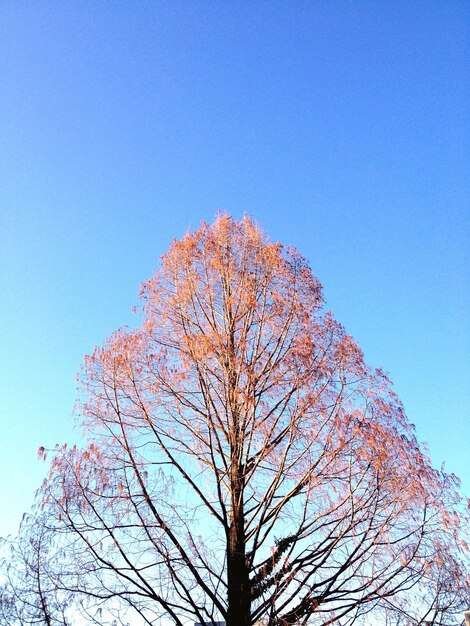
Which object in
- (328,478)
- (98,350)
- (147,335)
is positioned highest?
(147,335)

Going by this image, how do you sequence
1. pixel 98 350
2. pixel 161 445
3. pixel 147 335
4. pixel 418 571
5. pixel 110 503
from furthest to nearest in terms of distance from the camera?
1. pixel 147 335
2. pixel 98 350
3. pixel 161 445
4. pixel 110 503
5. pixel 418 571

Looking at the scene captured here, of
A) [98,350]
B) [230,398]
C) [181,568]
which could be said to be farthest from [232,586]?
[98,350]

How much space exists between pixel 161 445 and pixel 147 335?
167 cm

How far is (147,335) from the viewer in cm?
687

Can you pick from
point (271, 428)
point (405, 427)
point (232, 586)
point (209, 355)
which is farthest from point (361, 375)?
point (232, 586)

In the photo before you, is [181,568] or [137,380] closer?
[181,568]

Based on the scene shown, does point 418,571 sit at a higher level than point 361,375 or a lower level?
lower

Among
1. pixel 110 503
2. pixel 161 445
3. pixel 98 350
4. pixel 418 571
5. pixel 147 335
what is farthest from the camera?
pixel 147 335

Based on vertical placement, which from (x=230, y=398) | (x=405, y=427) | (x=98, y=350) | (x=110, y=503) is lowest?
(x=110, y=503)

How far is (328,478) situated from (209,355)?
2096 mm

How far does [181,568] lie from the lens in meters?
4.86

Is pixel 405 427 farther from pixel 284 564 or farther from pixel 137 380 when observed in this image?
pixel 137 380

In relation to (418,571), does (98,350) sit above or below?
above

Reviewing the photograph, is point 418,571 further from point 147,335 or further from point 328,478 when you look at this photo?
point 147,335
